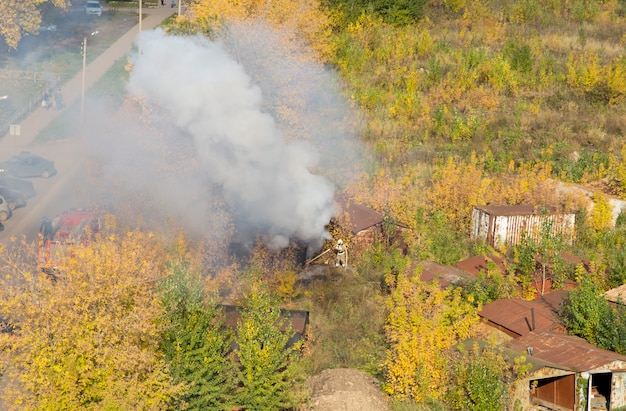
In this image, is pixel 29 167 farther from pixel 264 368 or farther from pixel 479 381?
pixel 479 381

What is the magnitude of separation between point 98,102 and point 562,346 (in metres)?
30.4

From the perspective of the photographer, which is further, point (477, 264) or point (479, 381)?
point (477, 264)

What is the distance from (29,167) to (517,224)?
1996 centimetres

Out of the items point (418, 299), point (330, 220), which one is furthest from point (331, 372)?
point (330, 220)

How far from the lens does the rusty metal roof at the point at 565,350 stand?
1836 cm

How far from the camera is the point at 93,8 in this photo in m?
59.1

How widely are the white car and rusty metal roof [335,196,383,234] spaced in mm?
36580

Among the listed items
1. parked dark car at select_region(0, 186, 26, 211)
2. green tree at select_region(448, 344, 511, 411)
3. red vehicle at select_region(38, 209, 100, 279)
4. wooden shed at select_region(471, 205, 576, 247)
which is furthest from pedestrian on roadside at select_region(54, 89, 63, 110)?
green tree at select_region(448, 344, 511, 411)

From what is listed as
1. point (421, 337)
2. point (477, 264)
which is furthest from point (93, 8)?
point (421, 337)

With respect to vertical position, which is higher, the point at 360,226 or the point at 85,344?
the point at 85,344

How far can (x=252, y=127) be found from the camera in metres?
29.0

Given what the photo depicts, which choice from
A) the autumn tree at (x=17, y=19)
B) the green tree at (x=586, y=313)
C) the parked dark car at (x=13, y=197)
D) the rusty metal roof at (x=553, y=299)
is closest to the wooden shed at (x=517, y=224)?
the rusty metal roof at (x=553, y=299)

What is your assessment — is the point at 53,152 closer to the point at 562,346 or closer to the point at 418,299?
the point at 418,299

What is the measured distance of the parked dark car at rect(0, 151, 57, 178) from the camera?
118 feet
